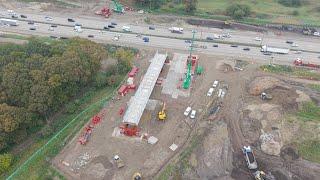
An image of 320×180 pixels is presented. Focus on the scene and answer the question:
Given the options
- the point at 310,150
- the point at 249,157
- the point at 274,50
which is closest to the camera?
the point at 249,157

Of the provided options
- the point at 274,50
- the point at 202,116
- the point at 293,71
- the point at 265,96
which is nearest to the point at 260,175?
the point at 202,116

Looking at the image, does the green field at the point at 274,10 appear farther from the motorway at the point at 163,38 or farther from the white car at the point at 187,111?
the white car at the point at 187,111

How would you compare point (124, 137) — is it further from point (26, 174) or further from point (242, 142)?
point (242, 142)

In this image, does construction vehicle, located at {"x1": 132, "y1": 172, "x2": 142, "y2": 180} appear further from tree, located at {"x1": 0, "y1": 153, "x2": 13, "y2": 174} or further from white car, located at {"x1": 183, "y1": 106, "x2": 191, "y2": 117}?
tree, located at {"x1": 0, "y1": 153, "x2": 13, "y2": 174}

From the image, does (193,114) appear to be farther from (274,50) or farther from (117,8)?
(117,8)

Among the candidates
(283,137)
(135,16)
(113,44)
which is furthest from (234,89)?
(135,16)

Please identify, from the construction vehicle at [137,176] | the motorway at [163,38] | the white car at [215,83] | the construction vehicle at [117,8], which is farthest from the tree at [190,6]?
the construction vehicle at [137,176]

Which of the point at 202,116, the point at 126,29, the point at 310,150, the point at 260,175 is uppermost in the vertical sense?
the point at 126,29
